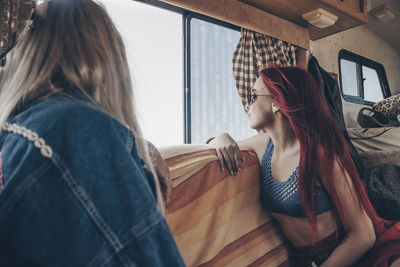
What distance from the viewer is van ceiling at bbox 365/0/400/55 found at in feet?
12.2

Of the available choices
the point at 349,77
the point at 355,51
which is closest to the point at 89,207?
the point at 349,77

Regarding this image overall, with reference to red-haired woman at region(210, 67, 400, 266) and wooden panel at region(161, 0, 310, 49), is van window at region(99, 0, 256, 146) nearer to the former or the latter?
wooden panel at region(161, 0, 310, 49)

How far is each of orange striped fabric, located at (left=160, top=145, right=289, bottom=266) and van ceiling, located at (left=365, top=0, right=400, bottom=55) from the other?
355 cm

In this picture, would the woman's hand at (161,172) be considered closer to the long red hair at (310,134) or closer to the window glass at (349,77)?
the long red hair at (310,134)

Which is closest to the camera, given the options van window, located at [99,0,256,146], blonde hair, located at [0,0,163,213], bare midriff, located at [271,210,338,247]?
blonde hair, located at [0,0,163,213]

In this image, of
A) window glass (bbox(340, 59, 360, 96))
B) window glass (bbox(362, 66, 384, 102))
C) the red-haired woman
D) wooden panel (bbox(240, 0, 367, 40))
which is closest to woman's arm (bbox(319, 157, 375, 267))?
the red-haired woman

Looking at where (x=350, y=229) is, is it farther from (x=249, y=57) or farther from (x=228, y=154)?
(x=249, y=57)

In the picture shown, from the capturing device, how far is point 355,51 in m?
4.12

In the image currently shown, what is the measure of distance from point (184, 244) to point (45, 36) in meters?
0.93

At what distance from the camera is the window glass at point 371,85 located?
14.6 feet

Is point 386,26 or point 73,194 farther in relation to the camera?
point 386,26

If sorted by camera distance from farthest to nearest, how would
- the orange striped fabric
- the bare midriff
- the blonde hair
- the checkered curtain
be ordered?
the checkered curtain
the bare midriff
the orange striped fabric
the blonde hair

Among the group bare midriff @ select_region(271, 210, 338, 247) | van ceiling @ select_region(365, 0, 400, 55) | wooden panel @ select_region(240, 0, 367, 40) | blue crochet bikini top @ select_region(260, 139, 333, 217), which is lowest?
bare midriff @ select_region(271, 210, 338, 247)

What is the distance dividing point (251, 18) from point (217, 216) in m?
1.84
